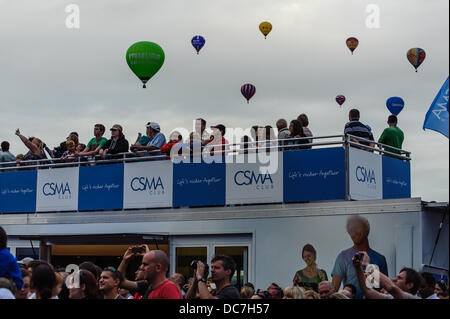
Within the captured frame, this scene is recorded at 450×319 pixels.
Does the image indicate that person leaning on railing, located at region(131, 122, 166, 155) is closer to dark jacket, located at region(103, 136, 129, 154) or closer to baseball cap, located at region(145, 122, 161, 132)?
baseball cap, located at region(145, 122, 161, 132)

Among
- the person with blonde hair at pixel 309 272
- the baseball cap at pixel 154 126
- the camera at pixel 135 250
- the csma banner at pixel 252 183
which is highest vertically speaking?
the baseball cap at pixel 154 126

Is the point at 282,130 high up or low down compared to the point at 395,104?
down

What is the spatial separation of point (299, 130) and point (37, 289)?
926cm

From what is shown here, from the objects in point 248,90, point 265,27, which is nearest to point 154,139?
point 248,90

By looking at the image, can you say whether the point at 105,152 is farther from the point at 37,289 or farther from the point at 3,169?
the point at 37,289

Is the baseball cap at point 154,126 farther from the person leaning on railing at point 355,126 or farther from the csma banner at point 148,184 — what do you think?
the person leaning on railing at point 355,126

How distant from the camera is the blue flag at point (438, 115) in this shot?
41.5ft

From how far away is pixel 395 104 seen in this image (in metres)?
26.7

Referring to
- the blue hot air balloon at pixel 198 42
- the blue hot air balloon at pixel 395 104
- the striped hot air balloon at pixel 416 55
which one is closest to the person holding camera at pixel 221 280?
the blue hot air balloon at pixel 395 104

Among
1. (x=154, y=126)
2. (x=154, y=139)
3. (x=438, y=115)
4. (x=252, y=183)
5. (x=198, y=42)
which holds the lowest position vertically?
(x=252, y=183)

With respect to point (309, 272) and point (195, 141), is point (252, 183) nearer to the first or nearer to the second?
point (195, 141)

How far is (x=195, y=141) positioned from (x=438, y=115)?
587 centimetres

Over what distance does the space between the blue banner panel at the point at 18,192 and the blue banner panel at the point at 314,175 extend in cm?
659
